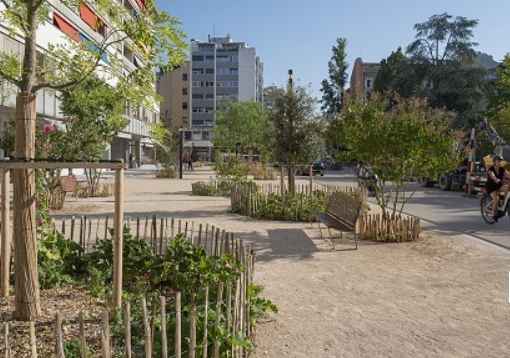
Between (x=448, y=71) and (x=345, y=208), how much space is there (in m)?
34.1

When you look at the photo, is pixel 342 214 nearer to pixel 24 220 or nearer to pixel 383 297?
pixel 383 297

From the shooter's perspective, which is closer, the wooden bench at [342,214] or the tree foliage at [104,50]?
the tree foliage at [104,50]

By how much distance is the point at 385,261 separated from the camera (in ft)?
26.6

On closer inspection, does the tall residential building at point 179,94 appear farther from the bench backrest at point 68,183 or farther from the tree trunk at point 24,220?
the tree trunk at point 24,220

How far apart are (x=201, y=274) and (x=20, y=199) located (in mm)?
1732

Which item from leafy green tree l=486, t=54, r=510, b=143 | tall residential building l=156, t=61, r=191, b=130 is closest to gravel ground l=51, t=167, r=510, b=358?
leafy green tree l=486, t=54, r=510, b=143

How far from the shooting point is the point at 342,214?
9953 mm

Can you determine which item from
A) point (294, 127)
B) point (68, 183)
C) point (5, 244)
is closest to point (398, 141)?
point (294, 127)

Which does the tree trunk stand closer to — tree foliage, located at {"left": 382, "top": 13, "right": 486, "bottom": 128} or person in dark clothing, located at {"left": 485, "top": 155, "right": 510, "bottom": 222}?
person in dark clothing, located at {"left": 485, "top": 155, "right": 510, "bottom": 222}

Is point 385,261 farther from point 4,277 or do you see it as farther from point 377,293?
point 4,277

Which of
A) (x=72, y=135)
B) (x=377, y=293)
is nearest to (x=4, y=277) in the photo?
(x=377, y=293)

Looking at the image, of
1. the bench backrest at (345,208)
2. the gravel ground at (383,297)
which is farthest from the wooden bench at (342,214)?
the gravel ground at (383,297)

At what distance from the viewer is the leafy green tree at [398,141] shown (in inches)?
380

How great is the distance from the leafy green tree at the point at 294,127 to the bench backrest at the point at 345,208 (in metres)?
4.22
